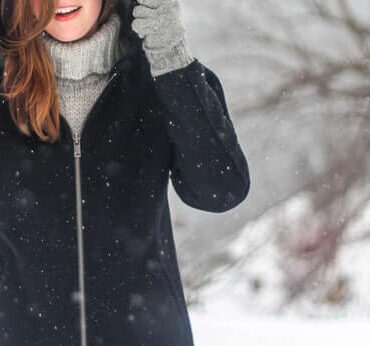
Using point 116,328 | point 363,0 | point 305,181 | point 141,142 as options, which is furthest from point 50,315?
point 363,0

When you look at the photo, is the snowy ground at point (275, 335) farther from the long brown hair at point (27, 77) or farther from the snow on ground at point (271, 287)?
the long brown hair at point (27, 77)

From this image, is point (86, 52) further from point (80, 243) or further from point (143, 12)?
point (80, 243)

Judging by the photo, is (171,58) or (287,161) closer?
(171,58)

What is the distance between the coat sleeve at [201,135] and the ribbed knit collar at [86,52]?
118mm

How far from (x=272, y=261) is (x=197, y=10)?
5.58 feet

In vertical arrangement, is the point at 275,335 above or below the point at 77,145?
below

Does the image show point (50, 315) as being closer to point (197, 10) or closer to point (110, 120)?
point (110, 120)

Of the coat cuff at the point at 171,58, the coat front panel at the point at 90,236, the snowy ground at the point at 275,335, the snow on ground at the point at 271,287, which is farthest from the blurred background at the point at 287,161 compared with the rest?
the coat cuff at the point at 171,58

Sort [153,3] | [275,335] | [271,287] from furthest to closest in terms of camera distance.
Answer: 1. [271,287]
2. [275,335]
3. [153,3]

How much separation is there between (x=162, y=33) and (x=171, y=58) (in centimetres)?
4

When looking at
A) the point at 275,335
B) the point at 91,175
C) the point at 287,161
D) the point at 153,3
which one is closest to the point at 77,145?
the point at 91,175

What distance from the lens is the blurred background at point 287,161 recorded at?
5000mm

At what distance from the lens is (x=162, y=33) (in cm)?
121

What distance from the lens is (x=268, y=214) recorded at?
5.13 meters
